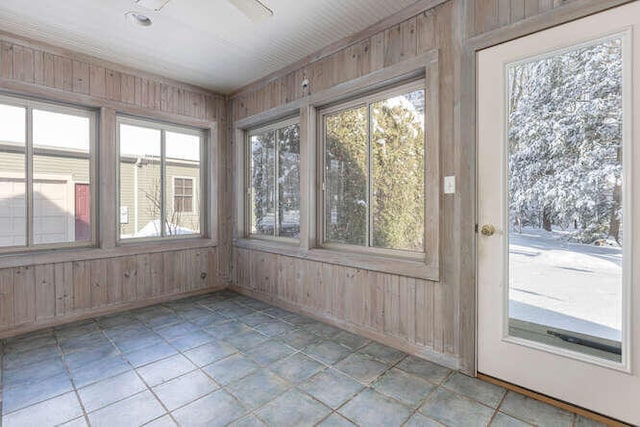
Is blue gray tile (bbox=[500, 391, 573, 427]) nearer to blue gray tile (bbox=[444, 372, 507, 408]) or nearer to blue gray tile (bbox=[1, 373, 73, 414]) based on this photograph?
blue gray tile (bbox=[444, 372, 507, 408])

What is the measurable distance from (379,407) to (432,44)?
98.3 inches

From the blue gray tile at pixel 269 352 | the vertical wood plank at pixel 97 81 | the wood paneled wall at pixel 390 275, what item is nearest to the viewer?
the wood paneled wall at pixel 390 275

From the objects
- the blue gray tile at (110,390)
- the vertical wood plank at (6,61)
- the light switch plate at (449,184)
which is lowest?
Answer: the blue gray tile at (110,390)

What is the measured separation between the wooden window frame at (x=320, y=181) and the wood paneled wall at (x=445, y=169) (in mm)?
55

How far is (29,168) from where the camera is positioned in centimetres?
302

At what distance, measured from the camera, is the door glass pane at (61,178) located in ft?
10.2

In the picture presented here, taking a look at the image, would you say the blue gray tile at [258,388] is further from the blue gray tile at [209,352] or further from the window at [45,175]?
the window at [45,175]

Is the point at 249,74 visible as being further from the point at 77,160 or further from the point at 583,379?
the point at 583,379

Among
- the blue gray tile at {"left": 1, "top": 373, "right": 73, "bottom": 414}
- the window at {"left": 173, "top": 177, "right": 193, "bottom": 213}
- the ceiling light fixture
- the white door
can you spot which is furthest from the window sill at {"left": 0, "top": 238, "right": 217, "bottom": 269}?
the white door

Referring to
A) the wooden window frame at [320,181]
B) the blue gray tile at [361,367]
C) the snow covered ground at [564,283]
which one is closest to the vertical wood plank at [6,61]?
the wooden window frame at [320,181]

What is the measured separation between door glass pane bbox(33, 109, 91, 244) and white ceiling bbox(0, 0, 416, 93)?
2.53ft

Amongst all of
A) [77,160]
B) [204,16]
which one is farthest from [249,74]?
[77,160]

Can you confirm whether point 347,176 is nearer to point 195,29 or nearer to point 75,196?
point 195,29

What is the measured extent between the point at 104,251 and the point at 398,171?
3183 mm
